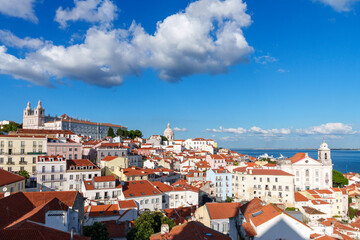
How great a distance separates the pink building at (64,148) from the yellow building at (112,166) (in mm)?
7311

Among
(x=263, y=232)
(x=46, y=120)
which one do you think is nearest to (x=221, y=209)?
(x=263, y=232)

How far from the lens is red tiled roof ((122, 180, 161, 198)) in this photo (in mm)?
41328

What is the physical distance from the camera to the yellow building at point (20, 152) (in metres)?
49.6

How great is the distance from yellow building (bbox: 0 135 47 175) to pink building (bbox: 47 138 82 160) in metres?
1.58

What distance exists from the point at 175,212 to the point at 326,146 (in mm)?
49965

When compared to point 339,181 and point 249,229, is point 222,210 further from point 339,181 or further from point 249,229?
point 339,181

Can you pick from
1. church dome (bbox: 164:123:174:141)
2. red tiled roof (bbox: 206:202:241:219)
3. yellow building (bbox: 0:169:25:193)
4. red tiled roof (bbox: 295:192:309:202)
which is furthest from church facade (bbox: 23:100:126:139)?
red tiled roof (bbox: 206:202:241:219)

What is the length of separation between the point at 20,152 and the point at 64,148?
798 centimetres

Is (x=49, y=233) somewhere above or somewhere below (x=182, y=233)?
above

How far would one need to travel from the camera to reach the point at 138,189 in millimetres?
42812

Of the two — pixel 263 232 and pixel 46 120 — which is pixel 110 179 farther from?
pixel 46 120

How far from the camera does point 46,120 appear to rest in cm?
14775

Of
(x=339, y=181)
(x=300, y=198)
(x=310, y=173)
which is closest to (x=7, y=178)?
(x=300, y=198)

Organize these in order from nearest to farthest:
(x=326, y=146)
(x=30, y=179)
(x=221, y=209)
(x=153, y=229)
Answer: (x=153, y=229) < (x=221, y=209) < (x=30, y=179) < (x=326, y=146)
